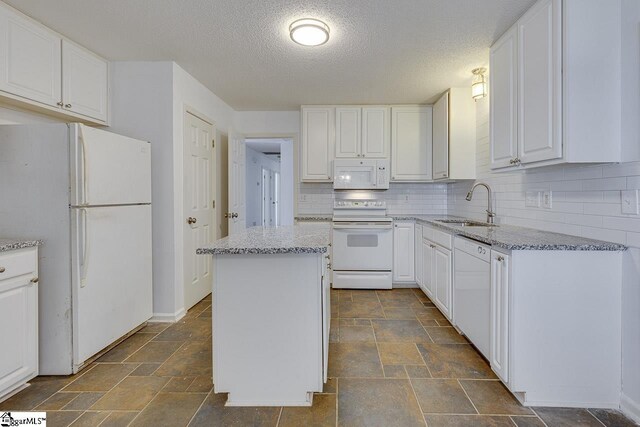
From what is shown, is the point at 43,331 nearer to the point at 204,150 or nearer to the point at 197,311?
the point at 197,311

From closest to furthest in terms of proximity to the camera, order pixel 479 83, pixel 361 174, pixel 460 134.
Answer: pixel 479 83 → pixel 460 134 → pixel 361 174

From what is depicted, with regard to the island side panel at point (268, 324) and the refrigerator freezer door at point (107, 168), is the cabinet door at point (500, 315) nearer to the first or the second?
the island side panel at point (268, 324)

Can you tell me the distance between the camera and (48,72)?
7.80 feet

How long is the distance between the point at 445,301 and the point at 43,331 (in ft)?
9.88

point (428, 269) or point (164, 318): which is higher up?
point (428, 269)

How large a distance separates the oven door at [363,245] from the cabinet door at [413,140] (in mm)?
900

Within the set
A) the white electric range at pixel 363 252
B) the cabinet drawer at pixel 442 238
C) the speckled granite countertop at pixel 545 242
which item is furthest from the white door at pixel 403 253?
the speckled granite countertop at pixel 545 242

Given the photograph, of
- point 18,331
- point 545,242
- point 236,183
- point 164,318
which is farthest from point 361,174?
point 18,331

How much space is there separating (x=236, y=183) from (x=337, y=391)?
109 inches

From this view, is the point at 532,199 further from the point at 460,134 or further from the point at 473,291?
the point at 460,134

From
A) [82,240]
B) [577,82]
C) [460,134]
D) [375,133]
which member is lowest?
[82,240]

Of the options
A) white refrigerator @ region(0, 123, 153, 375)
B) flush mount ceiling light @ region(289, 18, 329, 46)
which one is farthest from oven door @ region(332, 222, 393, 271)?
white refrigerator @ region(0, 123, 153, 375)

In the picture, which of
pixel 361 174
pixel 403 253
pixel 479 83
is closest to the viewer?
pixel 479 83

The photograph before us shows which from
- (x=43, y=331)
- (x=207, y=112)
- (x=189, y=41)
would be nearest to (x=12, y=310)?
(x=43, y=331)
